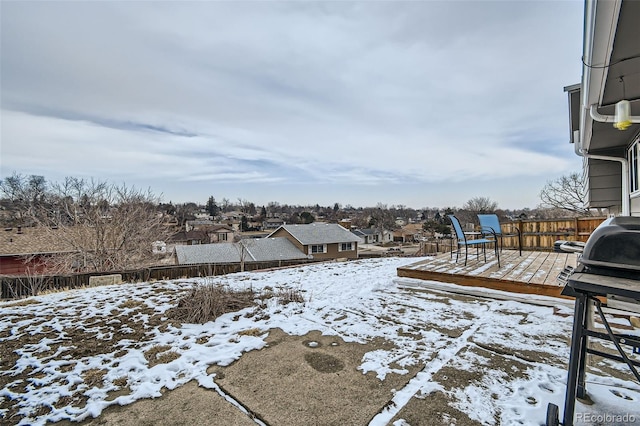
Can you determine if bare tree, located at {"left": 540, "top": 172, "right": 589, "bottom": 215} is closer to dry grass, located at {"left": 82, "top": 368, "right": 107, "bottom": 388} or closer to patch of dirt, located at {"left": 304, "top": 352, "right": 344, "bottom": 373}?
patch of dirt, located at {"left": 304, "top": 352, "right": 344, "bottom": 373}

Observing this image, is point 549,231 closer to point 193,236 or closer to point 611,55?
point 611,55

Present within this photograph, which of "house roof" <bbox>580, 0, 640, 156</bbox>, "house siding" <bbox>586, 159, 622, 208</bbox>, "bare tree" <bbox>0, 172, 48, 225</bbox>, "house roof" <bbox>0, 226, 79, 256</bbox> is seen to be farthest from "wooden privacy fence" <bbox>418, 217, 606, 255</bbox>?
"bare tree" <bbox>0, 172, 48, 225</bbox>

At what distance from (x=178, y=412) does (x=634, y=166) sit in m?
6.55

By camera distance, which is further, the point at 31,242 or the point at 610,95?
the point at 31,242

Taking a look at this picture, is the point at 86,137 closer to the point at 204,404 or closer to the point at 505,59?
the point at 204,404

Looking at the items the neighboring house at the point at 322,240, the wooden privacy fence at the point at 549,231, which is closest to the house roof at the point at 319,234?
the neighboring house at the point at 322,240

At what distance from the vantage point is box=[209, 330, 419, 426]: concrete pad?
1.61m

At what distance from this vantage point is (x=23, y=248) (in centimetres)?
1231

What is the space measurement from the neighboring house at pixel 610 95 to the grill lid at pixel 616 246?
4.11 ft

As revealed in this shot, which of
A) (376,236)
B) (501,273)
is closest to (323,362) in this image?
(501,273)

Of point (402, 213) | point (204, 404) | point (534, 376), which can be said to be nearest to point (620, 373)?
point (534, 376)

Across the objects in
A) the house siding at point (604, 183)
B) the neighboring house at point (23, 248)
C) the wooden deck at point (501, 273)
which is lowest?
the neighboring house at point (23, 248)

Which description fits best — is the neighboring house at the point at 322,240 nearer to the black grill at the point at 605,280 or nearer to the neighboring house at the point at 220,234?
the neighboring house at the point at 220,234

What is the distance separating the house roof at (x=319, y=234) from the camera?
22.0 metres
